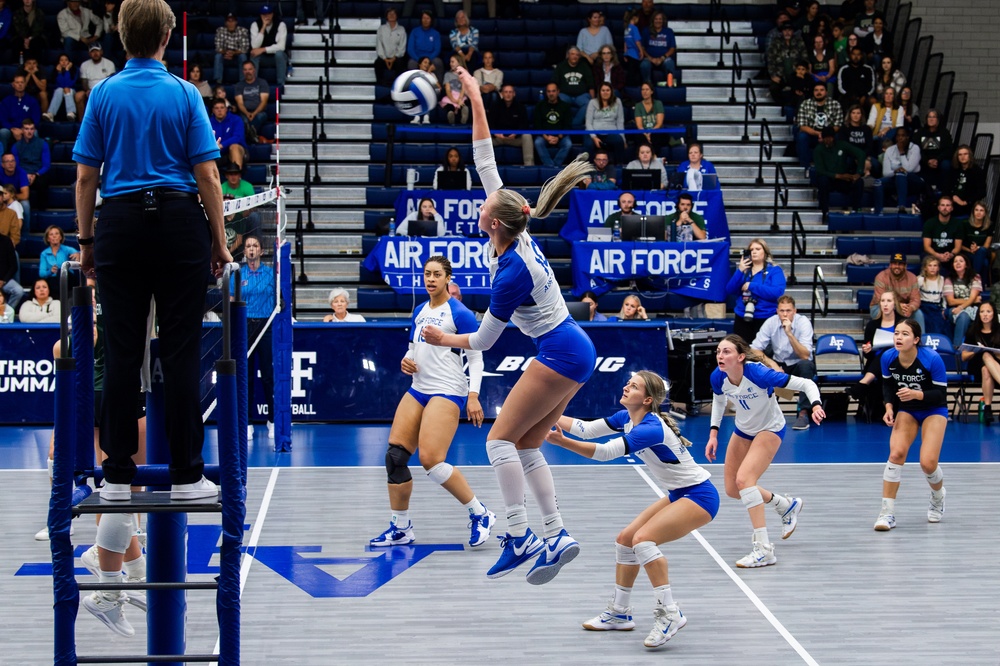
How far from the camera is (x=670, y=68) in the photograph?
Result: 68.4 feet

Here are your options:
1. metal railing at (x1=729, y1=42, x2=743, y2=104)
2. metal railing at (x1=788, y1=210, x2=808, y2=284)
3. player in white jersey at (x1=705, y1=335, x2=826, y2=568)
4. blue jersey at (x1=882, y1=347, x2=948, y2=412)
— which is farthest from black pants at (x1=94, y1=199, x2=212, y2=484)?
metal railing at (x1=729, y1=42, x2=743, y2=104)

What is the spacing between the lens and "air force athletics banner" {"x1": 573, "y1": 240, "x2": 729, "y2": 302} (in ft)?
55.1

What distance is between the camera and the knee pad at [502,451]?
22.2ft

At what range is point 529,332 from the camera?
22.2ft

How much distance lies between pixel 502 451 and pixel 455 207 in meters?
11.1

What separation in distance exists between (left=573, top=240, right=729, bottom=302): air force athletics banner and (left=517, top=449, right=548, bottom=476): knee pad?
10007 millimetres

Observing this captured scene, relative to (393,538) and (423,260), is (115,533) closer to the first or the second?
(393,538)

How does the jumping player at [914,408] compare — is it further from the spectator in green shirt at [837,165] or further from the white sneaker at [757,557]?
the spectator in green shirt at [837,165]

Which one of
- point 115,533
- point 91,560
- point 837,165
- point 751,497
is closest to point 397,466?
point 91,560

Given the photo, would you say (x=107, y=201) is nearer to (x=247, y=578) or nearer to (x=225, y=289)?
(x=225, y=289)

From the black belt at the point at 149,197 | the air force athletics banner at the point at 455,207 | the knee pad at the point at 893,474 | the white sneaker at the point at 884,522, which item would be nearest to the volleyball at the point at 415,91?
the black belt at the point at 149,197

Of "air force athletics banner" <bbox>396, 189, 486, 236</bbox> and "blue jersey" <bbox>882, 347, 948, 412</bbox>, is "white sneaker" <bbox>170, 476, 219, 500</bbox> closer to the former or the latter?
"blue jersey" <bbox>882, 347, 948, 412</bbox>

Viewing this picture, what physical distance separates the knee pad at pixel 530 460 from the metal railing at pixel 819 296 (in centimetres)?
1090

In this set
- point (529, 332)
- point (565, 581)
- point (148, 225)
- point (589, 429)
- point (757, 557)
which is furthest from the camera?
point (757, 557)
